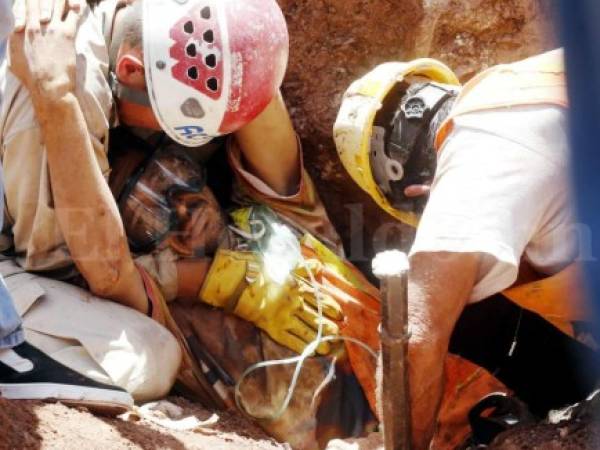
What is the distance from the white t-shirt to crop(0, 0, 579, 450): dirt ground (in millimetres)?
2118

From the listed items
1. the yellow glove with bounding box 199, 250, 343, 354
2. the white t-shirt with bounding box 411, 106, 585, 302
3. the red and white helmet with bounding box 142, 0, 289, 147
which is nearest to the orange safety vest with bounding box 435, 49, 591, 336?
the white t-shirt with bounding box 411, 106, 585, 302

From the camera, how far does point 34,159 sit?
3990mm

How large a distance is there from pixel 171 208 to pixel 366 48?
56.8 inches

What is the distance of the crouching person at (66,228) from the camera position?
12.7 ft

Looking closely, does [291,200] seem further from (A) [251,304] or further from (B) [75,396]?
(B) [75,396]

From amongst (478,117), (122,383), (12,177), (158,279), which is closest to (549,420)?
(478,117)

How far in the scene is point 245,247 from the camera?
4562mm

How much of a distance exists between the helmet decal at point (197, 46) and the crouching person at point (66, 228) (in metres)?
0.41

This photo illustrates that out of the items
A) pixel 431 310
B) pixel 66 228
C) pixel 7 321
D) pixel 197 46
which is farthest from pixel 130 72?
pixel 431 310

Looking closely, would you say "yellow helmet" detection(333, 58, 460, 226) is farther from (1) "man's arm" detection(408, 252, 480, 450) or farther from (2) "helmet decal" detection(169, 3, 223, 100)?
(1) "man's arm" detection(408, 252, 480, 450)

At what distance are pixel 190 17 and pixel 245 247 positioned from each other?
3.35 ft

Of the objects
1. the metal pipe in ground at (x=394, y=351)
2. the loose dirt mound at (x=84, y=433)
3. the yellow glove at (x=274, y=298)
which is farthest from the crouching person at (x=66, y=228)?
the metal pipe in ground at (x=394, y=351)

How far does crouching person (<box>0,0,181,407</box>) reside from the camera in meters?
3.88

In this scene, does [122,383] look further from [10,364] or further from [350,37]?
[350,37]
